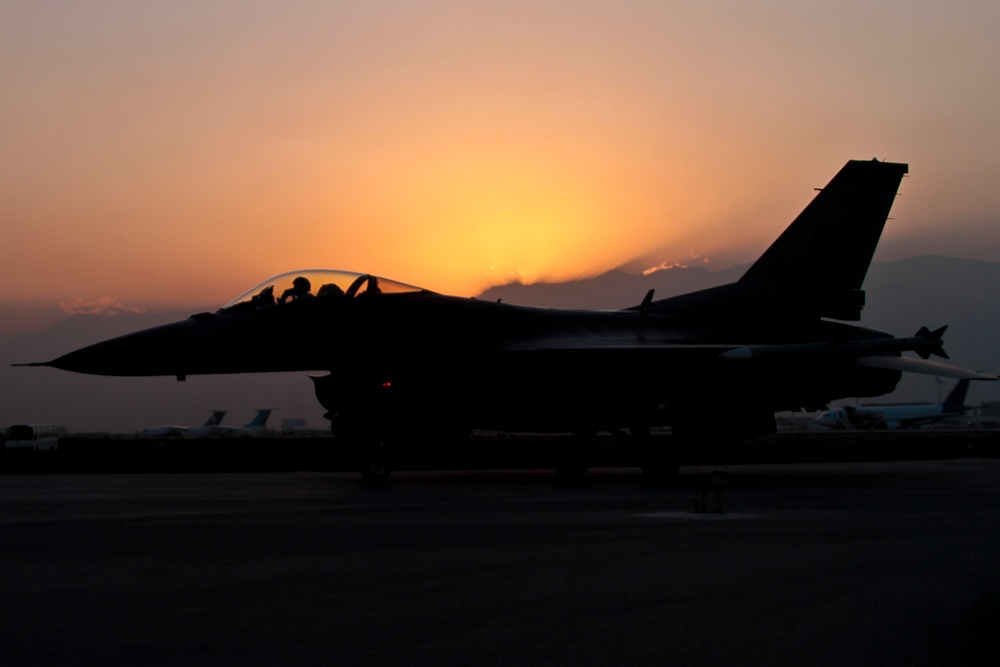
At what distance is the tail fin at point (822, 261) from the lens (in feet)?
80.0

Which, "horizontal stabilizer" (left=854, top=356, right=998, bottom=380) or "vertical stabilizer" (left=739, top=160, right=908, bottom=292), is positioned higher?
"vertical stabilizer" (left=739, top=160, right=908, bottom=292)

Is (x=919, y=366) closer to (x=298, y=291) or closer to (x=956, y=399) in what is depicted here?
(x=298, y=291)

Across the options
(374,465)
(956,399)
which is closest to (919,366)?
(374,465)

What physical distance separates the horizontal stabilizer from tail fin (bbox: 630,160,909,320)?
3151 mm

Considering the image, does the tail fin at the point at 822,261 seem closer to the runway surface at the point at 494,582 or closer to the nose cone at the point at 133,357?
the runway surface at the point at 494,582

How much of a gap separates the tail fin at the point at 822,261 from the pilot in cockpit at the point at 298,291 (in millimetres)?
8073

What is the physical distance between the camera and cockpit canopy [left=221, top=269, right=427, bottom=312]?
1916cm

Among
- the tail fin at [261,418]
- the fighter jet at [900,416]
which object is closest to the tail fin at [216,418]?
the tail fin at [261,418]

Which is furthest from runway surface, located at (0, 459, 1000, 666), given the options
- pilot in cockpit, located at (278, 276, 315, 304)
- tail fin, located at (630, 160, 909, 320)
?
tail fin, located at (630, 160, 909, 320)

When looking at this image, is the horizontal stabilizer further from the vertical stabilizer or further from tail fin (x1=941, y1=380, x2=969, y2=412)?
tail fin (x1=941, y1=380, x2=969, y2=412)

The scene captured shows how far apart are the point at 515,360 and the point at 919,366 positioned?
741 centimetres

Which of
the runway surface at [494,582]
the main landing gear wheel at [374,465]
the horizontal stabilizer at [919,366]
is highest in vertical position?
the horizontal stabilizer at [919,366]

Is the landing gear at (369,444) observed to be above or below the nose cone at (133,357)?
below

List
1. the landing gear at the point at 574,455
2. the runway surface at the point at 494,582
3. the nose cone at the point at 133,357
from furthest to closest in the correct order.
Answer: the landing gear at the point at 574,455, the nose cone at the point at 133,357, the runway surface at the point at 494,582
